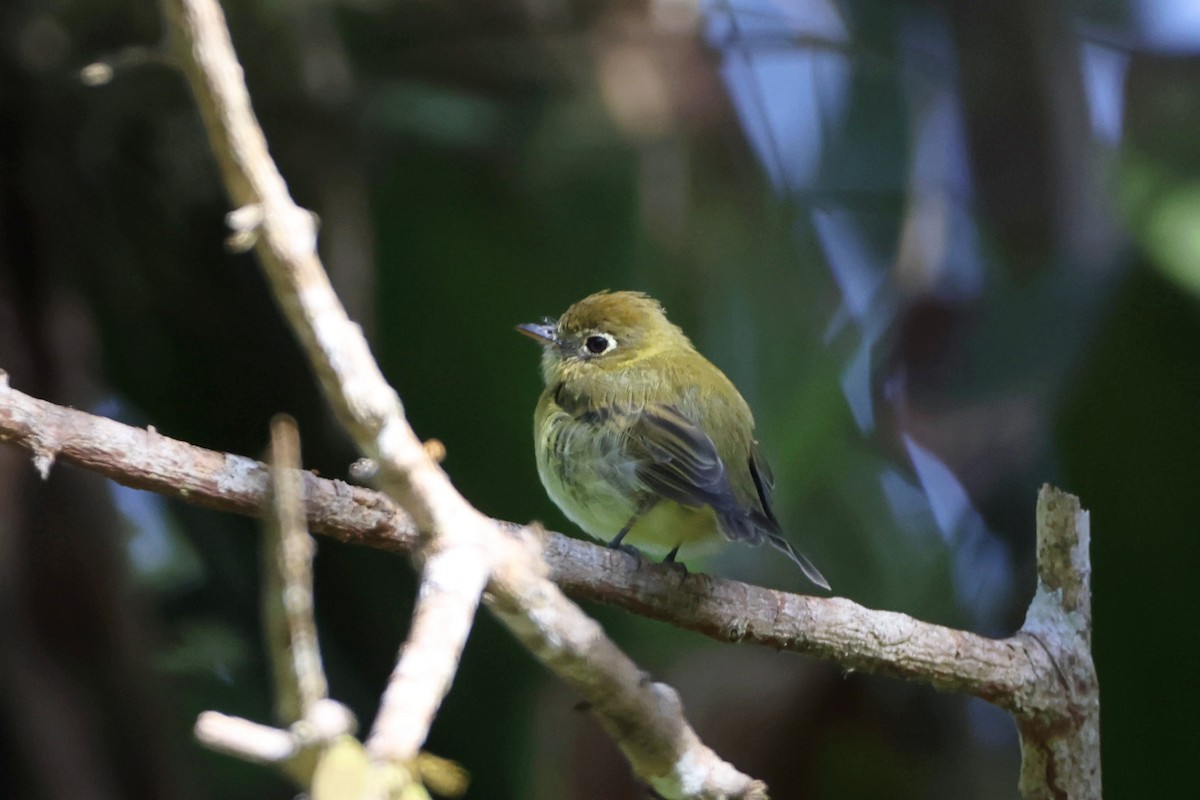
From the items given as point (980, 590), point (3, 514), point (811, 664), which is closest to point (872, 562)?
point (980, 590)

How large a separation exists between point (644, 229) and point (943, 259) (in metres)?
1.21

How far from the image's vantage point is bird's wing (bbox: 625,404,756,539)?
2.65 meters

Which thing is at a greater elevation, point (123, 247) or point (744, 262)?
point (744, 262)

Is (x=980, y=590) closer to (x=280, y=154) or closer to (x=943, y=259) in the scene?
(x=943, y=259)

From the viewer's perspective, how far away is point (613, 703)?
1.71 meters

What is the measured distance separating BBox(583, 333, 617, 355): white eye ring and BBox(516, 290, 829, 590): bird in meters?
0.03

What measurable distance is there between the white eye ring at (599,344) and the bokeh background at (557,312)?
1.85 ft

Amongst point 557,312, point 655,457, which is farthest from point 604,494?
point 557,312

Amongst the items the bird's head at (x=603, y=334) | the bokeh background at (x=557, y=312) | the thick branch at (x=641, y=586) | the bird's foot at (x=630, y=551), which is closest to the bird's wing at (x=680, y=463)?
the bird's foot at (x=630, y=551)

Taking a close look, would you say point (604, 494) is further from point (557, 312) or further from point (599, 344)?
point (557, 312)

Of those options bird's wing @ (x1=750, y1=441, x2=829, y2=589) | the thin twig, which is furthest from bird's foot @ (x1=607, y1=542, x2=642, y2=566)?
the thin twig

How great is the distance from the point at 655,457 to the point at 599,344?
797 mm

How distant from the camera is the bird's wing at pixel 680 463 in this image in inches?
104

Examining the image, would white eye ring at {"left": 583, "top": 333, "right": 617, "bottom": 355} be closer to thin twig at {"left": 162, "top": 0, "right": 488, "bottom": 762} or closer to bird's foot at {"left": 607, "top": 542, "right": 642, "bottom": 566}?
bird's foot at {"left": 607, "top": 542, "right": 642, "bottom": 566}
